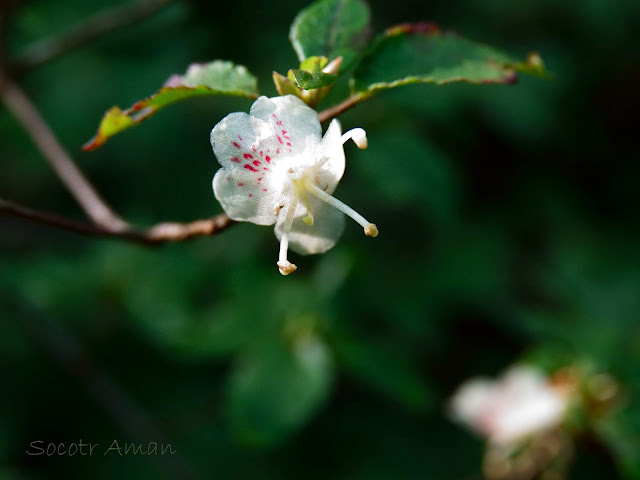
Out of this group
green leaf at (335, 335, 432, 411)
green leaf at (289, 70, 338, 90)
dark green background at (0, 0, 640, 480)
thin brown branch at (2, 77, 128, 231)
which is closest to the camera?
green leaf at (289, 70, 338, 90)

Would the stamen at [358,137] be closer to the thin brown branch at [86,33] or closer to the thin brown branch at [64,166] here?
the thin brown branch at [64,166]

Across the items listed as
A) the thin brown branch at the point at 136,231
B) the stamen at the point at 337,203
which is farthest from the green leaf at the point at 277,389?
the stamen at the point at 337,203

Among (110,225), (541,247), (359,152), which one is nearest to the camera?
(110,225)

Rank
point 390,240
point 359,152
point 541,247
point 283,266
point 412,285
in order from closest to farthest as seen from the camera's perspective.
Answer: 1. point 283,266
2. point 359,152
3. point 412,285
4. point 390,240
5. point 541,247

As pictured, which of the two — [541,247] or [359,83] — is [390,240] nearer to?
[541,247]

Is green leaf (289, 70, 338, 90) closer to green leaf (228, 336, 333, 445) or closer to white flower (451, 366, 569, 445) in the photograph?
green leaf (228, 336, 333, 445)

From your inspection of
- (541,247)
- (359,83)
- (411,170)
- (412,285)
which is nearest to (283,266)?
(359,83)

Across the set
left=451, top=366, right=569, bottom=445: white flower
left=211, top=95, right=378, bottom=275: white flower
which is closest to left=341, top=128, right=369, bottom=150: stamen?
left=211, top=95, right=378, bottom=275: white flower
